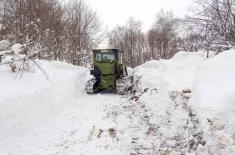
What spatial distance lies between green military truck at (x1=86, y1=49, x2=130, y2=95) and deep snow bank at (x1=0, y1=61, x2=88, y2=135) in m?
0.85

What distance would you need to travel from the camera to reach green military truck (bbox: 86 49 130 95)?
1678 centimetres

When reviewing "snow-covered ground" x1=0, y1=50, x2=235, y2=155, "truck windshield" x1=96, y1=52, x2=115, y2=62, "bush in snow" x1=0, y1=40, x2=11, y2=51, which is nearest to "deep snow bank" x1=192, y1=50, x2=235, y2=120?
"snow-covered ground" x1=0, y1=50, x2=235, y2=155

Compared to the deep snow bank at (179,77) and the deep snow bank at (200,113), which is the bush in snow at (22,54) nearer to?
the deep snow bank at (200,113)

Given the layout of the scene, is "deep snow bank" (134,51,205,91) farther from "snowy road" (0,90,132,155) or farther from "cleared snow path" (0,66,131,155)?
"snowy road" (0,90,132,155)

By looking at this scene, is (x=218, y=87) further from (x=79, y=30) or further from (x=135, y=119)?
(x=79, y=30)

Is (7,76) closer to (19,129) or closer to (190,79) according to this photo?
(19,129)

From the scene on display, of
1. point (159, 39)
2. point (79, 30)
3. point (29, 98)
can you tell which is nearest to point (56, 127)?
point (29, 98)

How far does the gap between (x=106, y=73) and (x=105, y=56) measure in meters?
1.04

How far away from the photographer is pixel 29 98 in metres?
11.2

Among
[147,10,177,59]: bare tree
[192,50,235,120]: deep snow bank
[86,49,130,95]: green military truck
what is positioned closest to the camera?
[192,50,235,120]: deep snow bank

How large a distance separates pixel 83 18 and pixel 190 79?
31.5 metres

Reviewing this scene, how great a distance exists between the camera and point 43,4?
96.4 feet

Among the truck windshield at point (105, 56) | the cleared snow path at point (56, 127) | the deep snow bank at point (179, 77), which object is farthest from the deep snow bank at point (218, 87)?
the truck windshield at point (105, 56)

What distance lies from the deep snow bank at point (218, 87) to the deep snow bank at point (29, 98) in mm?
4661
